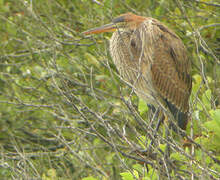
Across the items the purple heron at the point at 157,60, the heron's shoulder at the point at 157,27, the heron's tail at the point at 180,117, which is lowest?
the heron's tail at the point at 180,117

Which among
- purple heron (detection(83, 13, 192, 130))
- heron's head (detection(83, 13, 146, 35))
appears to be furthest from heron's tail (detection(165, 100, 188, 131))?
heron's head (detection(83, 13, 146, 35))

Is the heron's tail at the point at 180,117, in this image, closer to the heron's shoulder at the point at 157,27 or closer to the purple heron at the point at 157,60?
the purple heron at the point at 157,60

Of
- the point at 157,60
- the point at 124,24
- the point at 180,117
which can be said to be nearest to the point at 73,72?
the point at 124,24

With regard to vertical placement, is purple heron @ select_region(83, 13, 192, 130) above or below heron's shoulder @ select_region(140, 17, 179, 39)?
below

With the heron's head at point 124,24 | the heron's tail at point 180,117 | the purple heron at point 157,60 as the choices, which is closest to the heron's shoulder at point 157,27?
the purple heron at point 157,60

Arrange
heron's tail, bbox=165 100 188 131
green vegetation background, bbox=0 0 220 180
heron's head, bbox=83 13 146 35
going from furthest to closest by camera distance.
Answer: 1. heron's head, bbox=83 13 146 35
2. green vegetation background, bbox=0 0 220 180
3. heron's tail, bbox=165 100 188 131

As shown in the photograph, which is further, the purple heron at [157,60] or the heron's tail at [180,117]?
the purple heron at [157,60]

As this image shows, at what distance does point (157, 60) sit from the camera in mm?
3889

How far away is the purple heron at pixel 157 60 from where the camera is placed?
3875mm

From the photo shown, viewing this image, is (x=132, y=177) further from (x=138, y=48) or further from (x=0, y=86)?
(x=0, y=86)

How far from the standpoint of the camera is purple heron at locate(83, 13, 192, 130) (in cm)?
→ 388

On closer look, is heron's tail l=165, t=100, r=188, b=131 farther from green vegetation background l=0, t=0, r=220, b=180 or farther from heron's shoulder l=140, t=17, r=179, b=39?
heron's shoulder l=140, t=17, r=179, b=39

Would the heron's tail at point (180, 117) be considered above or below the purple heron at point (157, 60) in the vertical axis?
below

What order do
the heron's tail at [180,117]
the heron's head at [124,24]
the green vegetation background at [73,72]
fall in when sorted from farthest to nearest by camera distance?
1. the heron's head at [124,24]
2. the green vegetation background at [73,72]
3. the heron's tail at [180,117]
